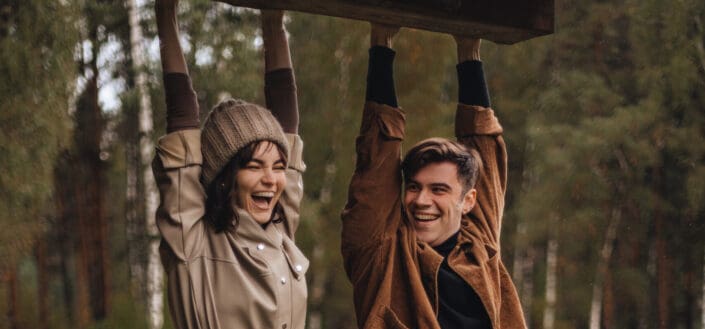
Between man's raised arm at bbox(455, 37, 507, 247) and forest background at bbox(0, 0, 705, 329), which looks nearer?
man's raised arm at bbox(455, 37, 507, 247)

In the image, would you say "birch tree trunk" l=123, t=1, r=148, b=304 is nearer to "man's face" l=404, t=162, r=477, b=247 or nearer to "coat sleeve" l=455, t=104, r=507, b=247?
"coat sleeve" l=455, t=104, r=507, b=247

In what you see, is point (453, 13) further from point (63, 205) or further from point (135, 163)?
point (63, 205)

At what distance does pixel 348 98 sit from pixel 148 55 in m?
2.14

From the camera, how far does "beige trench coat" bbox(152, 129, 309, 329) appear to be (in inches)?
82.7

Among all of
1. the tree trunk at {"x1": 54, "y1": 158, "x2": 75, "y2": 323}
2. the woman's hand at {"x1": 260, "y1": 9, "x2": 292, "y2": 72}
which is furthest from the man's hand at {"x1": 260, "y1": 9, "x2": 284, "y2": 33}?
the tree trunk at {"x1": 54, "y1": 158, "x2": 75, "y2": 323}

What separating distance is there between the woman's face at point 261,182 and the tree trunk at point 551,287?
1065 cm

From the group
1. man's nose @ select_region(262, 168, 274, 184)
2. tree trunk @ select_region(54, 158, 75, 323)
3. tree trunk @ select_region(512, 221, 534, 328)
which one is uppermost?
man's nose @ select_region(262, 168, 274, 184)

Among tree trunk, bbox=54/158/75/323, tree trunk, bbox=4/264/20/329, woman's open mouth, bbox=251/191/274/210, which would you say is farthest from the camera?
tree trunk, bbox=4/264/20/329

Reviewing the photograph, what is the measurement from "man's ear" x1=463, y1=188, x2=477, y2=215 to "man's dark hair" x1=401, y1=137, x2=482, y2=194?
2 centimetres

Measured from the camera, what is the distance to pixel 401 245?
245 cm

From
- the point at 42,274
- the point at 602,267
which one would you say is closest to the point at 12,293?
the point at 42,274

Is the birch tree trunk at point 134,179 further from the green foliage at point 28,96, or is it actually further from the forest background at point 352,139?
the green foliage at point 28,96

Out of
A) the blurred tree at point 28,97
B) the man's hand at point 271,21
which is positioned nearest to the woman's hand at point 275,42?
the man's hand at point 271,21

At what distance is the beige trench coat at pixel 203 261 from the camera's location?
210 cm
